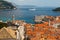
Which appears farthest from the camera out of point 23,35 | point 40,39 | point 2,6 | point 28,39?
point 2,6

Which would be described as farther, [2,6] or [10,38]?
[2,6]

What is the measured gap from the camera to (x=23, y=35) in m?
18.2

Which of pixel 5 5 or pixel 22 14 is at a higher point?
pixel 5 5

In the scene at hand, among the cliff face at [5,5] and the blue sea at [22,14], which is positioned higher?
the cliff face at [5,5]

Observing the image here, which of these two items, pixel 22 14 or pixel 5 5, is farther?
pixel 5 5

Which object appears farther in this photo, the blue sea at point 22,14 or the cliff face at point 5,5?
the cliff face at point 5,5

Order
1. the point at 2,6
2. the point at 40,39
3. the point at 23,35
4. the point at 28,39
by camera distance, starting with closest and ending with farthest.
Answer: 1. the point at 40,39
2. the point at 28,39
3. the point at 23,35
4. the point at 2,6

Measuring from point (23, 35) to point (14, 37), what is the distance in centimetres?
271

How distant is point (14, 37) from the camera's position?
15.6 metres

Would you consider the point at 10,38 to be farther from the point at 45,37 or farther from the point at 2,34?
the point at 45,37

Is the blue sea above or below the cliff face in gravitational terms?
below

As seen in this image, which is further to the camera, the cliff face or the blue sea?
the cliff face

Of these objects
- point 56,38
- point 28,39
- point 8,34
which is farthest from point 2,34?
point 56,38

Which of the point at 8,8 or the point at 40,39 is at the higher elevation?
the point at 40,39
